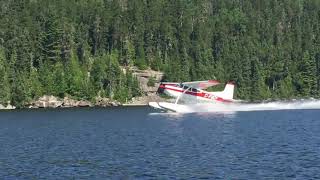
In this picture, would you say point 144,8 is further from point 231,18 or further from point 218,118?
point 218,118

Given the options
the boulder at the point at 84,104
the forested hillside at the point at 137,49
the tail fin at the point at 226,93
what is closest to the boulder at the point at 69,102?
the boulder at the point at 84,104

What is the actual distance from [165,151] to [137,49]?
9879 centimetres

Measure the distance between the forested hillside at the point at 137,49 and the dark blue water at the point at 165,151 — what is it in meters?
56.8

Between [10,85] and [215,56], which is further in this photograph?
[215,56]

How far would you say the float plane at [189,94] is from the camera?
77312mm

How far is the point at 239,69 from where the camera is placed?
13675 centimetres

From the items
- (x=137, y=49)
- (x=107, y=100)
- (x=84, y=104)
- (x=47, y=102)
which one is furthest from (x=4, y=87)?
(x=137, y=49)

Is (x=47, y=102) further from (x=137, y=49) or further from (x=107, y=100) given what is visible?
(x=137, y=49)

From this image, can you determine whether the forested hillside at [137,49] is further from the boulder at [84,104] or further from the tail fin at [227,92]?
the tail fin at [227,92]

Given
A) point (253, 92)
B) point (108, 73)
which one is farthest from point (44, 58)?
point (253, 92)

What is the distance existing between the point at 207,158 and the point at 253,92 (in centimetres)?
9787

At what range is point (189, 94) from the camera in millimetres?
78250

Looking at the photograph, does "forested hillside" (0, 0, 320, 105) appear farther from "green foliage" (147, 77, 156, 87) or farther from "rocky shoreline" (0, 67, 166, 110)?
"green foliage" (147, 77, 156, 87)

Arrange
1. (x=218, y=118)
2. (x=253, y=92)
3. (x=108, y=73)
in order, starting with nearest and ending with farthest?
(x=218, y=118) < (x=108, y=73) < (x=253, y=92)
